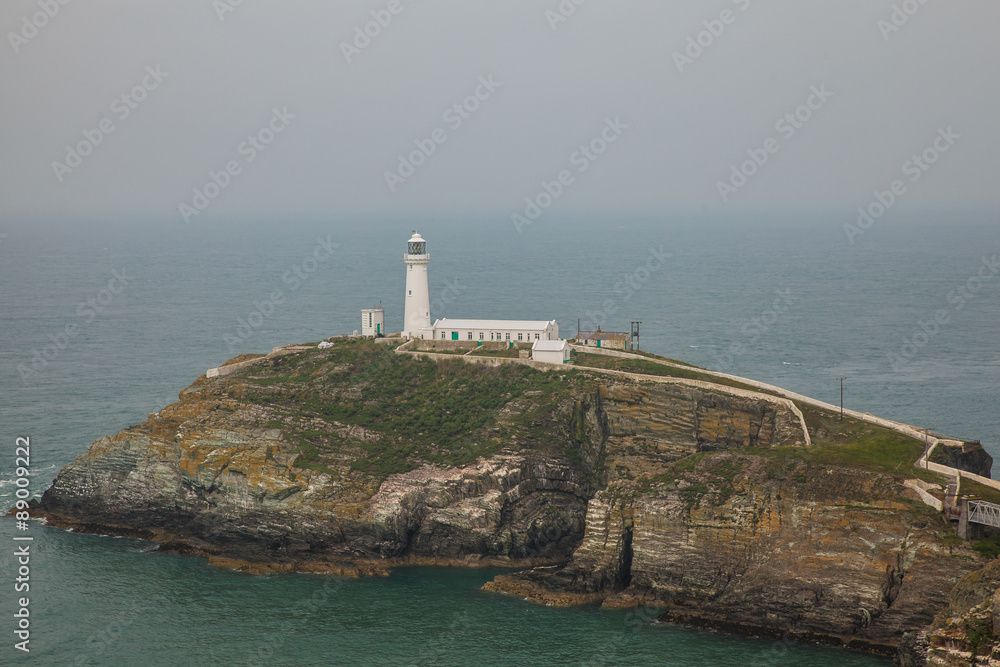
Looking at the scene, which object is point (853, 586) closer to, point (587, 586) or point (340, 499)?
point (587, 586)

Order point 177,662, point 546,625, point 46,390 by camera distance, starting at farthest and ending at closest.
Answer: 1. point 46,390
2. point 546,625
3. point 177,662

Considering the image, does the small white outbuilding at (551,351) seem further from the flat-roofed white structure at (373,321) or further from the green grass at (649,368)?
the flat-roofed white structure at (373,321)

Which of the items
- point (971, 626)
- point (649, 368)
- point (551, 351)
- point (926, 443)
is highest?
point (551, 351)

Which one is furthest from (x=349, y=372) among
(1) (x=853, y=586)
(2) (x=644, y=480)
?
(1) (x=853, y=586)

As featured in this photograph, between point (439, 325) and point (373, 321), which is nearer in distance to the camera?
point (439, 325)

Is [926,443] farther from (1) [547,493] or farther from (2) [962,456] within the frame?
(1) [547,493]

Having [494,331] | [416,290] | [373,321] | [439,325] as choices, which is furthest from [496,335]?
[373,321]

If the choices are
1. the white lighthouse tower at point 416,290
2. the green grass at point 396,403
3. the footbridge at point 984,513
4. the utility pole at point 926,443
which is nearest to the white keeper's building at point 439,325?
the white lighthouse tower at point 416,290
